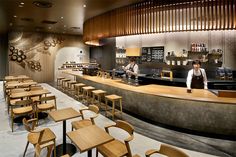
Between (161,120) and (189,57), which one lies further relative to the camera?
(189,57)

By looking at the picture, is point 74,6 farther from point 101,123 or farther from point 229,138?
point 229,138

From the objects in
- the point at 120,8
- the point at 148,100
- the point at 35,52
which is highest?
the point at 120,8

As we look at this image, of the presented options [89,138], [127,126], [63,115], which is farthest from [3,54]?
[127,126]

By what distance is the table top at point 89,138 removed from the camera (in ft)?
7.23

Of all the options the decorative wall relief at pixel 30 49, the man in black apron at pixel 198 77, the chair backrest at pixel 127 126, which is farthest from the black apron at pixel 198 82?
the decorative wall relief at pixel 30 49

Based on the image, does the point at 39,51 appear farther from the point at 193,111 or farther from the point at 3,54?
the point at 193,111

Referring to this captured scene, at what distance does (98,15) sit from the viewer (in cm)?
721

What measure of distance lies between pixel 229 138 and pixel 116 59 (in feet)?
24.6

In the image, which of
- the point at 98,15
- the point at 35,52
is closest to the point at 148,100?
the point at 98,15

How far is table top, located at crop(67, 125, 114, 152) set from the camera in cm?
220

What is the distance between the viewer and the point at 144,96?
4988 mm

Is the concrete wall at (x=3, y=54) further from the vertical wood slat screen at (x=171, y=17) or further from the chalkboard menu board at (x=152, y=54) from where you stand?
the chalkboard menu board at (x=152, y=54)

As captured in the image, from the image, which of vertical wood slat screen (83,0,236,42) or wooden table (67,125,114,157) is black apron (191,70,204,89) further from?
wooden table (67,125,114,157)

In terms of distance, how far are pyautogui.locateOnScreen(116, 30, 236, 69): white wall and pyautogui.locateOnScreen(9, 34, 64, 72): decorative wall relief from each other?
7239 millimetres
